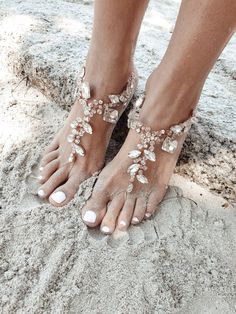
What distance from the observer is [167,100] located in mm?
1132

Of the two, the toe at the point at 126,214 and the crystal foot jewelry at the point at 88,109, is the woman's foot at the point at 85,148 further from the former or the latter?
the toe at the point at 126,214

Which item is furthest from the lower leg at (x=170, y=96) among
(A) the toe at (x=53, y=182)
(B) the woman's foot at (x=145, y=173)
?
(A) the toe at (x=53, y=182)

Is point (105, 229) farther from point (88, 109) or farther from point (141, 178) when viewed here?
point (88, 109)

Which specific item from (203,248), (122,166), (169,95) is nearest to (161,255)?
(203,248)

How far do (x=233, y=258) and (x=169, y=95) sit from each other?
0.42m

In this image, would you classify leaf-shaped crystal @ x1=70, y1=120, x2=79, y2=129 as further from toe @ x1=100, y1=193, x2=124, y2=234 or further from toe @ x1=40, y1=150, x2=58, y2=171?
toe @ x1=100, y1=193, x2=124, y2=234

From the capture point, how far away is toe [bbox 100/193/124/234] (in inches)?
45.5

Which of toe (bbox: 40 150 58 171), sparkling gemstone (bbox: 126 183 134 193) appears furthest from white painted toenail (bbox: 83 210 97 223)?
toe (bbox: 40 150 58 171)

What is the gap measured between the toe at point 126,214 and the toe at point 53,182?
185 mm

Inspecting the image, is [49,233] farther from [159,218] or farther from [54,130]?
[54,130]

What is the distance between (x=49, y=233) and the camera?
113 centimetres

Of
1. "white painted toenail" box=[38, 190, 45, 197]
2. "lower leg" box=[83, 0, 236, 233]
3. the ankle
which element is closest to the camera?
"lower leg" box=[83, 0, 236, 233]

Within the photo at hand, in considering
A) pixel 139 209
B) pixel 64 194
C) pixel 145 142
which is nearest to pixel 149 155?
pixel 145 142

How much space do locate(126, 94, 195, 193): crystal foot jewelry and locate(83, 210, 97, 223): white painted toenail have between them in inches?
4.4
